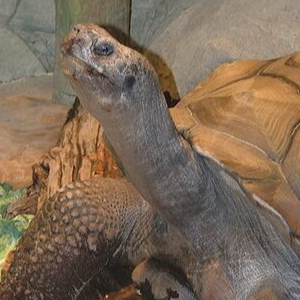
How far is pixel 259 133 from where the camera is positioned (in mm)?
2094

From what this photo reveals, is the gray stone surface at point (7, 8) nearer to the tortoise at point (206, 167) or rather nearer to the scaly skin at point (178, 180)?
the tortoise at point (206, 167)

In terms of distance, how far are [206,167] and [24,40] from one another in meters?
3.32

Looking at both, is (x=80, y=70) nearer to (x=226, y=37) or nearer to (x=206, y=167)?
(x=206, y=167)

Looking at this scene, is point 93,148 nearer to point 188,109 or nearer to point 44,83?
point 188,109

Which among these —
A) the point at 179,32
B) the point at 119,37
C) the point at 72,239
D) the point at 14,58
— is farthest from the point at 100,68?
the point at 14,58

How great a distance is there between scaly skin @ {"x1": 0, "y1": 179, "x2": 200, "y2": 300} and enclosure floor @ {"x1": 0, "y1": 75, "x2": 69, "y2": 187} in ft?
4.11

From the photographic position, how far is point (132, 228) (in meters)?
2.36

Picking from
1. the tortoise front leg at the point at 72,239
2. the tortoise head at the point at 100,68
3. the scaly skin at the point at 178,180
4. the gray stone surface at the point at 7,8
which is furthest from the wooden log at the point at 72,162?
the gray stone surface at the point at 7,8

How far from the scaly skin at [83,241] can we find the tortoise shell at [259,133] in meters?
0.35

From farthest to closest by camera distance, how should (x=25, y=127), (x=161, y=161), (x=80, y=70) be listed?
1. (x=25, y=127)
2. (x=161, y=161)
3. (x=80, y=70)

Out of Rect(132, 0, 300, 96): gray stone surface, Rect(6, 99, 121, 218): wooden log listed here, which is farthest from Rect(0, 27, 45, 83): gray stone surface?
Rect(6, 99, 121, 218): wooden log

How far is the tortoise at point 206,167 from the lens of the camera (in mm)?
1750

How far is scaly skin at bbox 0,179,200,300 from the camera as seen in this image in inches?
90.4

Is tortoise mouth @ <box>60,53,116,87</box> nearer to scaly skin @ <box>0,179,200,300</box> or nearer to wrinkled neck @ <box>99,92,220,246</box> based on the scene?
wrinkled neck @ <box>99,92,220,246</box>
